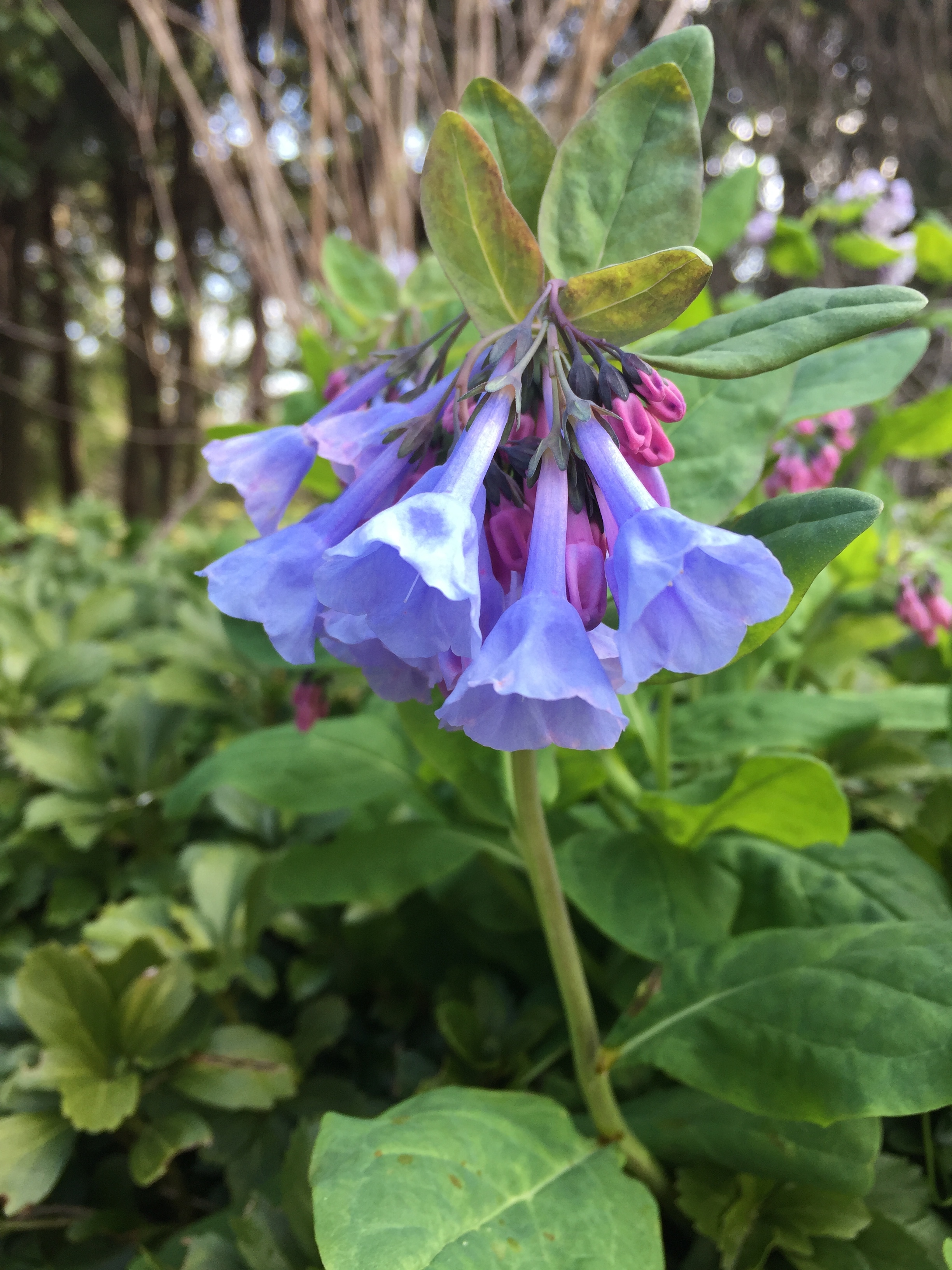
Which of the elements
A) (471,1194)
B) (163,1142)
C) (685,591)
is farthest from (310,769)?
(685,591)

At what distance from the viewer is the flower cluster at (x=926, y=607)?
1295 mm

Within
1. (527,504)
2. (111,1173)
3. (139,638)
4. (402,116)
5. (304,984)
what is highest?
(402,116)

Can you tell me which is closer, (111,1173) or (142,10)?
(111,1173)

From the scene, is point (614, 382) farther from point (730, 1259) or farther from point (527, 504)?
point (730, 1259)

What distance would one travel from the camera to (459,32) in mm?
2689

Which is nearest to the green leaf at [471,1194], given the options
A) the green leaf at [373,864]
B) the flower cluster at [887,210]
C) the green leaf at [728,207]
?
the green leaf at [373,864]

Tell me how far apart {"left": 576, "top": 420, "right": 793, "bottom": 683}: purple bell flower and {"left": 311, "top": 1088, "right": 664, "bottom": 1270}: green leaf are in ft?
1.24

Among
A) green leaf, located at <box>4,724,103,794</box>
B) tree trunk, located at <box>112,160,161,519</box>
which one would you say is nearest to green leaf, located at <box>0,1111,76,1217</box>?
green leaf, located at <box>4,724,103,794</box>

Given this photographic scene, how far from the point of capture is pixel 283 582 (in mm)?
555

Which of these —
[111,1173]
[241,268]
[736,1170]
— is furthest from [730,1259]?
[241,268]

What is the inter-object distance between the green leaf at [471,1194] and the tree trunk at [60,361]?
8979 mm

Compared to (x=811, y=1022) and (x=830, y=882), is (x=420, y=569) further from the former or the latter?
(x=830, y=882)

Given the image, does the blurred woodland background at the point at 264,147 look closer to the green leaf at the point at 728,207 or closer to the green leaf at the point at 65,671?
the green leaf at the point at 728,207

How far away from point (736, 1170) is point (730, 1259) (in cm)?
9
